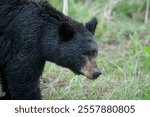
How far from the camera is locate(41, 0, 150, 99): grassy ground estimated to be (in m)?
9.40

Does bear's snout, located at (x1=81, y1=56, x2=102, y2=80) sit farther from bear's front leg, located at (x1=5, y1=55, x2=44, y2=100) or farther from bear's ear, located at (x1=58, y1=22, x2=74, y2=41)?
bear's front leg, located at (x1=5, y1=55, x2=44, y2=100)

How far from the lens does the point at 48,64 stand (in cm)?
1055

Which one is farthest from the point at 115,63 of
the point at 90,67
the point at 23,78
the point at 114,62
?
the point at 23,78

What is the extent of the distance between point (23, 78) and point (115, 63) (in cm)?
285

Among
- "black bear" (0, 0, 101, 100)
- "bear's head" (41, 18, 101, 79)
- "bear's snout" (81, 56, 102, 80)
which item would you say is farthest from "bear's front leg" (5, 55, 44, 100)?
"bear's snout" (81, 56, 102, 80)

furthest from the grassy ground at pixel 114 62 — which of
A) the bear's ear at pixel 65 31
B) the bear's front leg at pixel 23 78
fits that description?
the bear's ear at pixel 65 31

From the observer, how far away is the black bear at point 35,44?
8.21 m

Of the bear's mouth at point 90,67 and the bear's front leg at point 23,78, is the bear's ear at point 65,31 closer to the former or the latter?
the bear's mouth at point 90,67

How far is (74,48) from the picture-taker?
8.25 m

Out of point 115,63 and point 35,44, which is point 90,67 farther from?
point 115,63

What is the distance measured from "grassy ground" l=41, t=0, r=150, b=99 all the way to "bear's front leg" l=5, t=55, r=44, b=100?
2.89 ft

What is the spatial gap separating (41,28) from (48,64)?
2226 mm

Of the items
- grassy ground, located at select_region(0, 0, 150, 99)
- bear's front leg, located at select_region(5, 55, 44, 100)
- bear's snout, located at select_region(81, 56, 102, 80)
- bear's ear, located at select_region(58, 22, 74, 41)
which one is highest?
bear's ear, located at select_region(58, 22, 74, 41)

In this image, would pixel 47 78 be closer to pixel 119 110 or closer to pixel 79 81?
pixel 79 81
